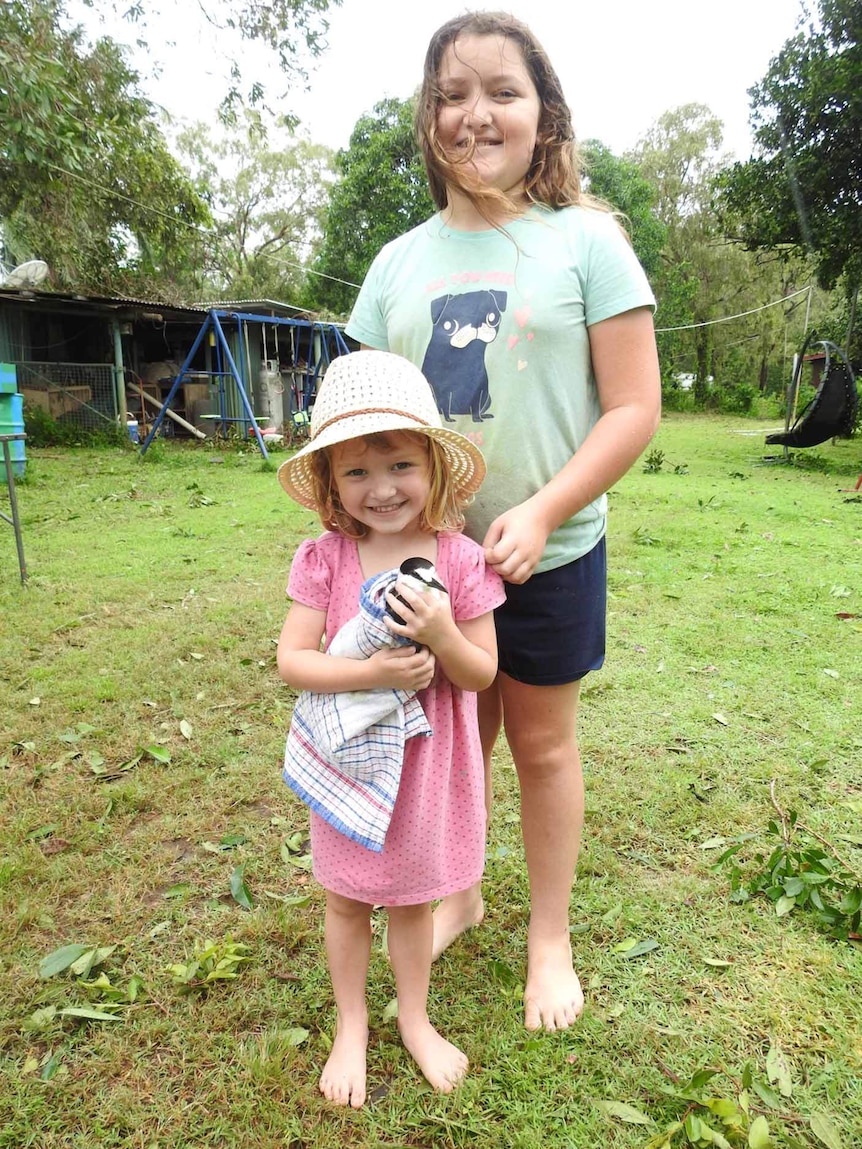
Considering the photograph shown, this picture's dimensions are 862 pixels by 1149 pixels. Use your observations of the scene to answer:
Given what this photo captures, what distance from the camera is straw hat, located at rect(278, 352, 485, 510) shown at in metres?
1.37

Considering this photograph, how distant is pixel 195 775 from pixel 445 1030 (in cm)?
143

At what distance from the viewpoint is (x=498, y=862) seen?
2.40 metres

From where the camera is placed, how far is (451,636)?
1354 millimetres

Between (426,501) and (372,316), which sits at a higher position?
(372,316)

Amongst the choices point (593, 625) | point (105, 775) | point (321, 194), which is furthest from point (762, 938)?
point (321, 194)

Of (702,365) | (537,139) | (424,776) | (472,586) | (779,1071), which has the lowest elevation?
(779,1071)

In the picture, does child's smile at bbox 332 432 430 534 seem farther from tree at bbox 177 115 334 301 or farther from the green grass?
tree at bbox 177 115 334 301

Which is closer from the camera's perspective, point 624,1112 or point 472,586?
point 472,586

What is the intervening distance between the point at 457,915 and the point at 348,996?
49 cm

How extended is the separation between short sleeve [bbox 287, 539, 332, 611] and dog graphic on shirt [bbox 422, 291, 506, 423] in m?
0.39

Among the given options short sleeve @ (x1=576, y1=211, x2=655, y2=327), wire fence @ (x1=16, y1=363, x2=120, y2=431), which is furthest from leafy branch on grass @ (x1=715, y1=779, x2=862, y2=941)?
wire fence @ (x1=16, y1=363, x2=120, y2=431)

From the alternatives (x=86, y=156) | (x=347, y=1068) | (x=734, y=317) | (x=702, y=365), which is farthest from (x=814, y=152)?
(x=702, y=365)

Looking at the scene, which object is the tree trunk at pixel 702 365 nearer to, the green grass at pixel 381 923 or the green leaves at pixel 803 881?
the green grass at pixel 381 923

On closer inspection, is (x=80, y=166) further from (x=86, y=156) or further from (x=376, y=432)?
(x=376, y=432)
